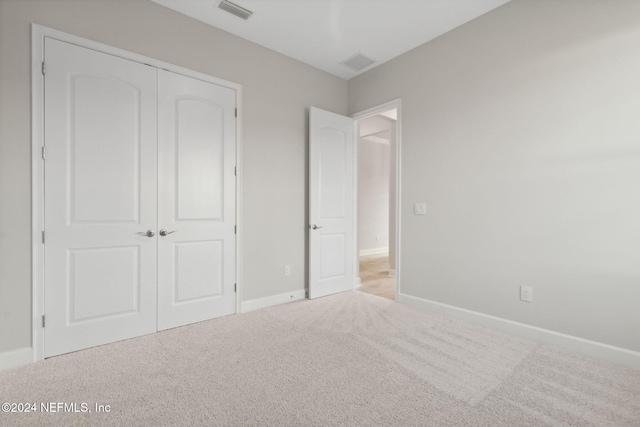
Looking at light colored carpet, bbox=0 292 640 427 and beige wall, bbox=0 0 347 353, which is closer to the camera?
light colored carpet, bbox=0 292 640 427

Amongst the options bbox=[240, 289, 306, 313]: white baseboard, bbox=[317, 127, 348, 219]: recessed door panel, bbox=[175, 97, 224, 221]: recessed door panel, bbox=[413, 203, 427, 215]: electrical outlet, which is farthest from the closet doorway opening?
bbox=[175, 97, 224, 221]: recessed door panel

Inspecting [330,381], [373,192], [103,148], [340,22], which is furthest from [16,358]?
[373,192]

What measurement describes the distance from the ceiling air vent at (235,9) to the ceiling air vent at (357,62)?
1286 millimetres

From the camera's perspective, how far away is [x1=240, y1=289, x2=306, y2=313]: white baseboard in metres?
3.22

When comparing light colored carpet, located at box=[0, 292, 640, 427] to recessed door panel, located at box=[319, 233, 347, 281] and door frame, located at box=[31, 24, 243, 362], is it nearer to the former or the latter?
door frame, located at box=[31, 24, 243, 362]

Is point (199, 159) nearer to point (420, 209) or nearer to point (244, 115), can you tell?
point (244, 115)

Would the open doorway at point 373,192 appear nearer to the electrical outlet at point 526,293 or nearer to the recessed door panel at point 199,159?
the electrical outlet at point 526,293

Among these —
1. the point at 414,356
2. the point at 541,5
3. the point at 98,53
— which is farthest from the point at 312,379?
the point at 541,5

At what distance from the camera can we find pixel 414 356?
221cm

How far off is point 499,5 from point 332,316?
3218 millimetres

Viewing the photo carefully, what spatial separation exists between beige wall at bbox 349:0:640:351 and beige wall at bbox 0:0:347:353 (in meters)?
1.29

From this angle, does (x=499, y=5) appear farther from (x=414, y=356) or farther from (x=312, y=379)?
(x=312, y=379)

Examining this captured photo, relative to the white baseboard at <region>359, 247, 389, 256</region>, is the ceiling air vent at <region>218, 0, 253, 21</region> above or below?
above

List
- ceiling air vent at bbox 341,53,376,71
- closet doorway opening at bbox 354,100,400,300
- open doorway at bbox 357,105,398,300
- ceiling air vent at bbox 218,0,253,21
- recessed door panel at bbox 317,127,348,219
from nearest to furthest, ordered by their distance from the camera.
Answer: ceiling air vent at bbox 218,0,253,21 → ceiling air vent at bbox 341,53,376,71 → recessed door panel at bbox 317,127,348,219 → closet doorway opening at bbox 354,100,400,300 → open doorway at bbox 357,105,398,300
